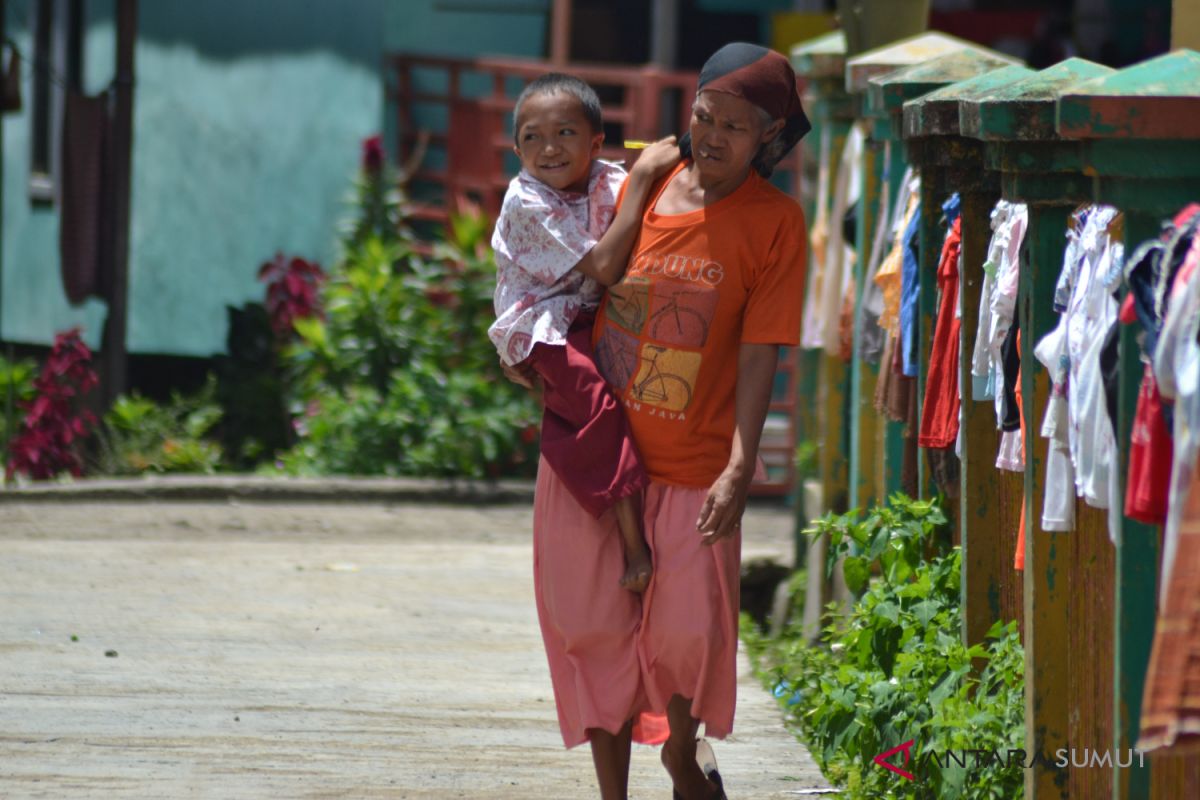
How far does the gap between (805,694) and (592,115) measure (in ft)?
8.51

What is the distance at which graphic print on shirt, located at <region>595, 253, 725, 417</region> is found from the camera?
4605 millimetres

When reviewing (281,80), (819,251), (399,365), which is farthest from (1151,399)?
(281,80)

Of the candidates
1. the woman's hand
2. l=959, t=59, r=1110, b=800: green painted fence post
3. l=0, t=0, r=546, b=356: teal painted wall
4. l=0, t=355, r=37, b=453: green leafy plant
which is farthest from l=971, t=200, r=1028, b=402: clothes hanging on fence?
l=0, t=0, r=546, b=356: teal painted wall

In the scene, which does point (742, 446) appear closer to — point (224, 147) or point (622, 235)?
point (622, 235)

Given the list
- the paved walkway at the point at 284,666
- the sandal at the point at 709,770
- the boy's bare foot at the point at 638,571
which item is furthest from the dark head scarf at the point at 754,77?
the paved walkway at the point at 284,666

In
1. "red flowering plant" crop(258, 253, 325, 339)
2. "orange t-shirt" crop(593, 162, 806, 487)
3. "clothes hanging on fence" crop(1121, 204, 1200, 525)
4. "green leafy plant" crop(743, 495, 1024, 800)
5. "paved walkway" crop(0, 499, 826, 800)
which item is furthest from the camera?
"red flowering plant" crop(258, 253, 325, 339)

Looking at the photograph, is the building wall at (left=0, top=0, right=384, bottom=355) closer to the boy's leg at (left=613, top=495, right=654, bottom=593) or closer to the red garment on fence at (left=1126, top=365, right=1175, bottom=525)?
the boy's leg at (left=613, top=495, right=654, bottom=593)

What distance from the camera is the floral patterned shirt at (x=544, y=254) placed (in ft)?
Result: 15.3

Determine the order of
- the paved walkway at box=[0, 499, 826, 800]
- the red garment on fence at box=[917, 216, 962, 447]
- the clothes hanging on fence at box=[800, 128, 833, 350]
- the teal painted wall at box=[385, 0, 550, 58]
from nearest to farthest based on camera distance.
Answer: the paved walkway at box=[0, 499, 826, 800] < the red garment on fence at box=[917, 216, 962, 447] < the clothes hanging on fence at box=[800, 128, 833, 350] < the teal painted wall at box=[385, 0, 550, 58]

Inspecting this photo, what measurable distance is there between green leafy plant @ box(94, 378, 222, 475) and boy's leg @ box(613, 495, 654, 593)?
7.10 metres

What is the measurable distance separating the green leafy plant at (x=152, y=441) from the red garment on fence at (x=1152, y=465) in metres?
8.60

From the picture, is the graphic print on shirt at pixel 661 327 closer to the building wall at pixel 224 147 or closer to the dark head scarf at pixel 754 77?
the dark head scarf at pixel 754 77

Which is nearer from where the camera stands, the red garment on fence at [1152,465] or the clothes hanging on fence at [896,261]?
the red garment on fence at [1152,465]

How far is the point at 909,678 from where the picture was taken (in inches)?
209
